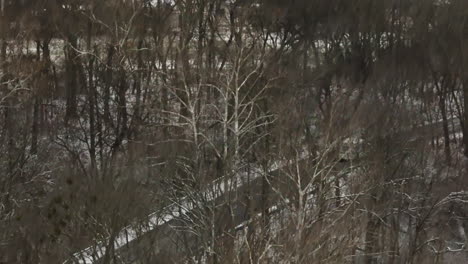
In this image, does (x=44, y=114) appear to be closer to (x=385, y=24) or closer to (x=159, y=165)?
(x=159, y=165)

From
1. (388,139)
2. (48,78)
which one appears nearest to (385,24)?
(388,139)

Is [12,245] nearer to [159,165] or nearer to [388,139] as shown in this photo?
[159,165]

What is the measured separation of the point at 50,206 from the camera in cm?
1908

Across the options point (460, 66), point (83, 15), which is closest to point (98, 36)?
point (83, 15)

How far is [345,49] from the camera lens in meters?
30.0

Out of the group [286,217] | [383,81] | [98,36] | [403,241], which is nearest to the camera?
[286,217]

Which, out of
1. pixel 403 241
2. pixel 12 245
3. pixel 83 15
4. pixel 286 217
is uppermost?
pixel 83 15

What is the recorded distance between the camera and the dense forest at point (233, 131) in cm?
1698

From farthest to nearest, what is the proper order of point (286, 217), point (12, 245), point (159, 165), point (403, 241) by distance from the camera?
point (403, 241)
point (159, 165)
point (12, 245)
point (286, 217)

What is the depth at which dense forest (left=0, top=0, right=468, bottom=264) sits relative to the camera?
17.0 meters

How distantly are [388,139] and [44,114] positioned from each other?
14.0 metres

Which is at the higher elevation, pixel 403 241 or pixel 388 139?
pixel 388 139

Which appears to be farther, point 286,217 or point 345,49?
point 345,49

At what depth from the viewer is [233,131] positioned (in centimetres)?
1638
